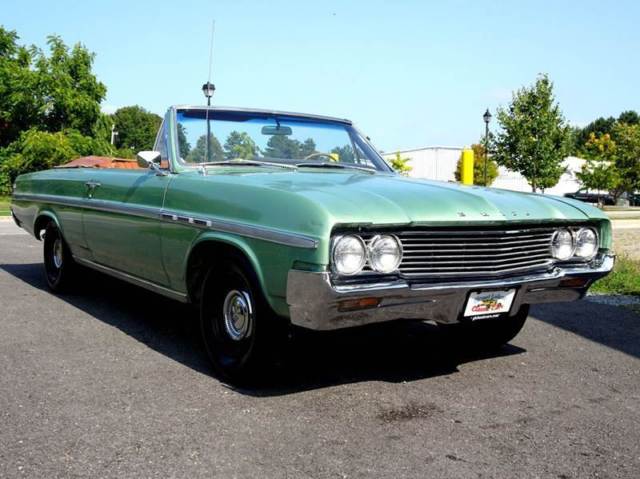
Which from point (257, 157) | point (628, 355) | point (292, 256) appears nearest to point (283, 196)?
point (292, 256)

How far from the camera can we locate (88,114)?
3797 cm

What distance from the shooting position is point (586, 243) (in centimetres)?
412

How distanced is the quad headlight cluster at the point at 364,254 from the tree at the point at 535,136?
112 ft

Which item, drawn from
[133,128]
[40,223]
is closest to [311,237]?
[40,223]

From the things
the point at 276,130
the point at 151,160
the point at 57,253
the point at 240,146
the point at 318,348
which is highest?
the point at 276,130

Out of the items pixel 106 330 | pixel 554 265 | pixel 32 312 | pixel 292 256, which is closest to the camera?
pixel 292 256

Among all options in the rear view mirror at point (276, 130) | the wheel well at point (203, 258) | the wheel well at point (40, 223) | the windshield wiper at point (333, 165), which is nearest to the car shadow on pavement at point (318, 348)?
the wheel well at point (203, 258)

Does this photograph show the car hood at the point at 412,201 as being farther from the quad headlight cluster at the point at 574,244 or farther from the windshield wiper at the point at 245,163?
the windshield wiper at the point at 245,163

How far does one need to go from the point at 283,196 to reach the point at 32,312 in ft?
10.6

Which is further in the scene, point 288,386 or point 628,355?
point 628,355

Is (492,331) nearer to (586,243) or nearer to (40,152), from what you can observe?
(586,243)

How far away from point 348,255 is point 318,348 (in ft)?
5.20

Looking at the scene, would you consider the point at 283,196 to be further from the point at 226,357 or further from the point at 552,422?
the point at 552,422

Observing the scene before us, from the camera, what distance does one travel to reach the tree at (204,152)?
4.62 m
